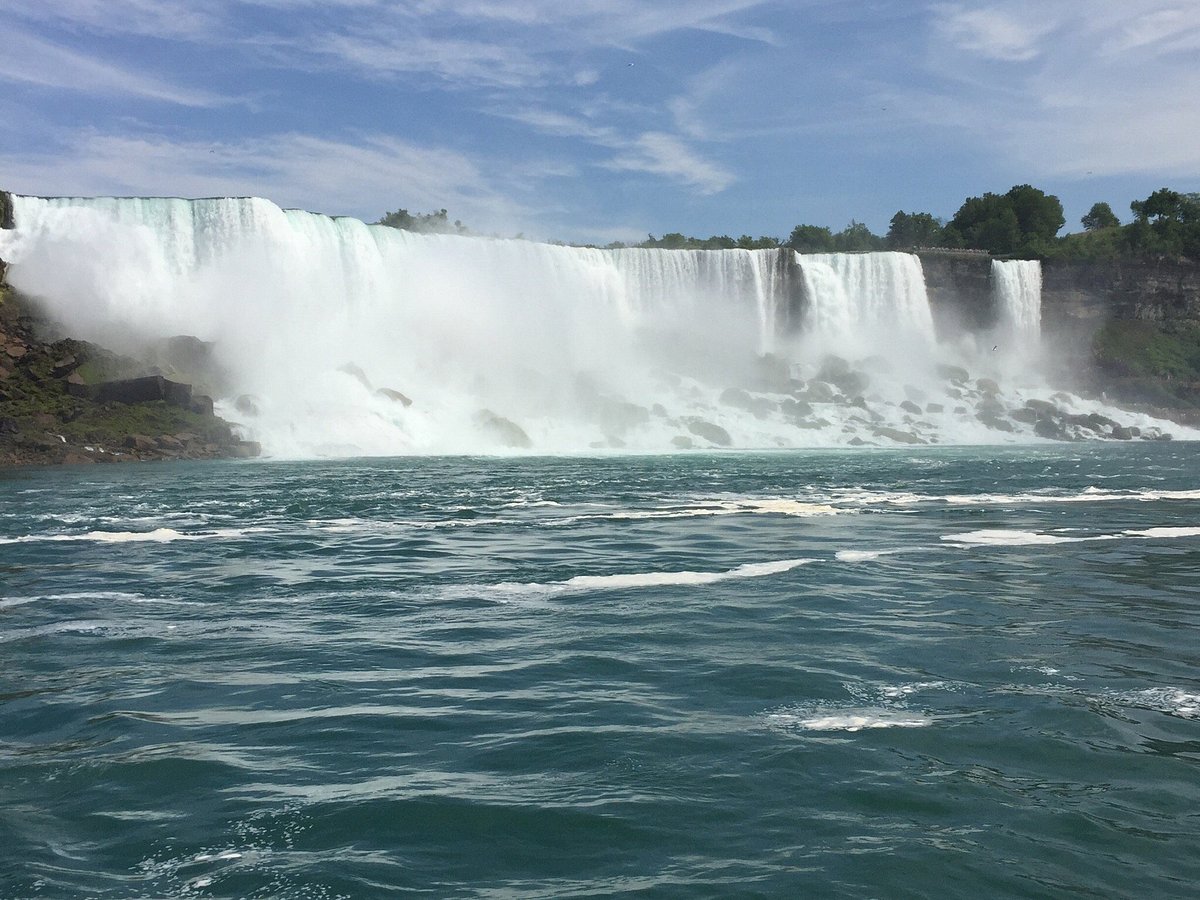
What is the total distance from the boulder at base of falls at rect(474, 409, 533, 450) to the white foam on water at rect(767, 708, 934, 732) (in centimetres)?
3947

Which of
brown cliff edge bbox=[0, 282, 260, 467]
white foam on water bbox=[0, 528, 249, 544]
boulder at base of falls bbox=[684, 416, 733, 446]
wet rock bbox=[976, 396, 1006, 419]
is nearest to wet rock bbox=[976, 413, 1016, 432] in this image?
wet rock bbox=[976, 396, 1006, 419]

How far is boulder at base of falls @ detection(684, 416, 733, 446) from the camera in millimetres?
50438

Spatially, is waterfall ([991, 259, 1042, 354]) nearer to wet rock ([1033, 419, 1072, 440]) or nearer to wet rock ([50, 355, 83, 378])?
wet rock ([1033, 419, 1072, 440])

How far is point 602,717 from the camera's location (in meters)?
6.33

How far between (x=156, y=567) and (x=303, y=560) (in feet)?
5.62

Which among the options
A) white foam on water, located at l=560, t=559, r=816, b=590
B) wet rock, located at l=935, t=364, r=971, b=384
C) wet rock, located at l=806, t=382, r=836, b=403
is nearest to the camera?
white foam on water, located at l=560, t=559, r=816, b=590

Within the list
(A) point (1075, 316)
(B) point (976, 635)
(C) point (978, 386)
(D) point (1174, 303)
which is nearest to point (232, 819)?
(B) point (976, 635)

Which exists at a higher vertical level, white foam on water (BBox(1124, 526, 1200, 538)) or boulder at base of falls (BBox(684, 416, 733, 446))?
white foam on water (BBox(1124, 526, 1200, 538))

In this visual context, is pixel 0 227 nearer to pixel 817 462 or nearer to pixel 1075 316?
pixel 817 462

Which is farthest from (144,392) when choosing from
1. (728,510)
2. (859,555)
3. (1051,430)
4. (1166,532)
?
(1051,430)

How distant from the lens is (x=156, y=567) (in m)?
12.8

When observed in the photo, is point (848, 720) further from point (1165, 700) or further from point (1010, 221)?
point (1010, 221)

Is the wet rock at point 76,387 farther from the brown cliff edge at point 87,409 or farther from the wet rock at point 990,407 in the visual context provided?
the wet rock at point 990,407

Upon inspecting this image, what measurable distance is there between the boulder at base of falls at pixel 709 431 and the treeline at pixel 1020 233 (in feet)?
68.5
